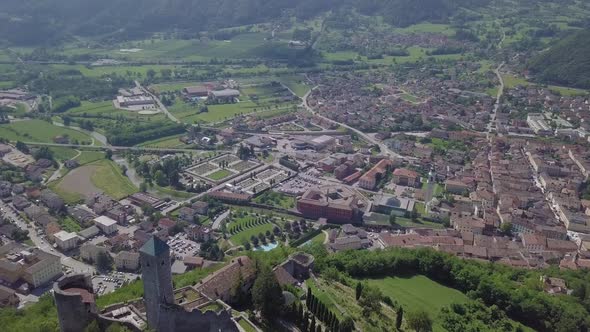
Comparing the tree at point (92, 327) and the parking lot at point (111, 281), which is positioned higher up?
the tree at point (92, 327)

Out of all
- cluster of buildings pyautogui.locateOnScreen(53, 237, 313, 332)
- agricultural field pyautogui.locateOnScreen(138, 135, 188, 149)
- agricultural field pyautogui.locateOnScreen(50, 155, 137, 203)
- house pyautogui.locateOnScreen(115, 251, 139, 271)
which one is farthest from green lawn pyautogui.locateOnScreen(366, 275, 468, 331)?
agricultural field pyautogui.locateOnScreen(138, 135, 188, 149)

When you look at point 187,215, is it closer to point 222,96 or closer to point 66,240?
point 66,240

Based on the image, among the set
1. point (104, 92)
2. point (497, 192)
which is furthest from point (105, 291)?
point (104, 92)

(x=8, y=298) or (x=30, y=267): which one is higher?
(x=30, y=267)

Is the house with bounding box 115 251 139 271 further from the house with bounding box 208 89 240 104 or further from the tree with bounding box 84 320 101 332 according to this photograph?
the house with bounding box 208 89 240 104

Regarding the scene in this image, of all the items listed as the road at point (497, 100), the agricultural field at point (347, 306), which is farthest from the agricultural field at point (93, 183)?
the road at point (497, 100)

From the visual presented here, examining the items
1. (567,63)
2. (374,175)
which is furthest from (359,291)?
(567,63)

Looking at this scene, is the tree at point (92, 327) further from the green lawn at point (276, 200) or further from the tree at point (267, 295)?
the green lawn at point (276, 200)
